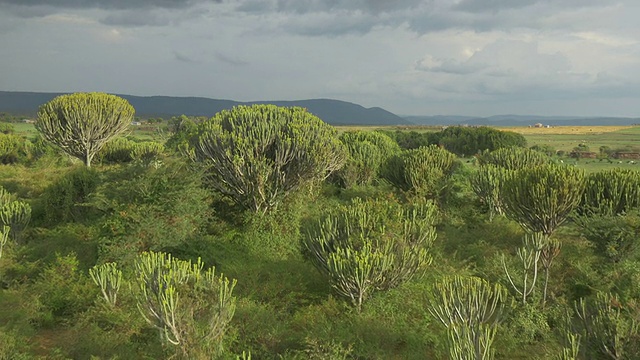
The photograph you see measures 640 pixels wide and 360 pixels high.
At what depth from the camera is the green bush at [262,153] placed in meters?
15.6

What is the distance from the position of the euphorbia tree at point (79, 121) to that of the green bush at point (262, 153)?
1014cm

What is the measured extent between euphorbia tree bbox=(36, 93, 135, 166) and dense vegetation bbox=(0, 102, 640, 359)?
3545 mm

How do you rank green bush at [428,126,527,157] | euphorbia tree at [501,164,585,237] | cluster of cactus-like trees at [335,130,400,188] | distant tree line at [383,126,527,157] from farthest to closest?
1. distant tree line at [383,126,527,157]
2. green bush at [428,126,527,157]
3. cluster of cactus-like trees at [335,130,400,188]
4. euphorbia tree at [501,164,585,237]

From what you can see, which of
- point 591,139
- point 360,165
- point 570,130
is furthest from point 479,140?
point 570,130

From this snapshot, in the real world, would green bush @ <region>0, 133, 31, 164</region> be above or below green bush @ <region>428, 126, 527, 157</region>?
below

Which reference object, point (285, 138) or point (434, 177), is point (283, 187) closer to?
point (285, 138)

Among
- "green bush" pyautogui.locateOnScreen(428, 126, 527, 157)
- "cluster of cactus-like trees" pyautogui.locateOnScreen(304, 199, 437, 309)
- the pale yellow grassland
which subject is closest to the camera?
"cluster of cactus-like trees" pyautogui.locateOnScreen(304, 199, 437, 309)

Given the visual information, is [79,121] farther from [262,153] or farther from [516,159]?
[516,159]

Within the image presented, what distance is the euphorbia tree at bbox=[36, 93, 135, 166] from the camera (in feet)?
75.5

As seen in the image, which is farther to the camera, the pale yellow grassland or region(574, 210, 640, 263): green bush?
the pale yellow grassland

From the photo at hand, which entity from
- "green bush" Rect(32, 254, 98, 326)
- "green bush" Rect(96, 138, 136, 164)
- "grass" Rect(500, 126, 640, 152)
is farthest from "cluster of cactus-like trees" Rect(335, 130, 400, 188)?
"grass" Rect(500, 126, 640, 152)

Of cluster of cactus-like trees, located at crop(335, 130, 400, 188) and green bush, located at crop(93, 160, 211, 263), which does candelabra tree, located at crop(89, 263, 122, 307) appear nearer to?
green bush, located at crop(93, 160, 211, 263)

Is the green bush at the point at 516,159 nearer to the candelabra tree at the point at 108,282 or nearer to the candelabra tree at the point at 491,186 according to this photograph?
the candelabra tree at the point at 491,186

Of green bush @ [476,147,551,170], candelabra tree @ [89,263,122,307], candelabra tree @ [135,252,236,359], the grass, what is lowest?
candelabra tree @ [89,263,122,307]
